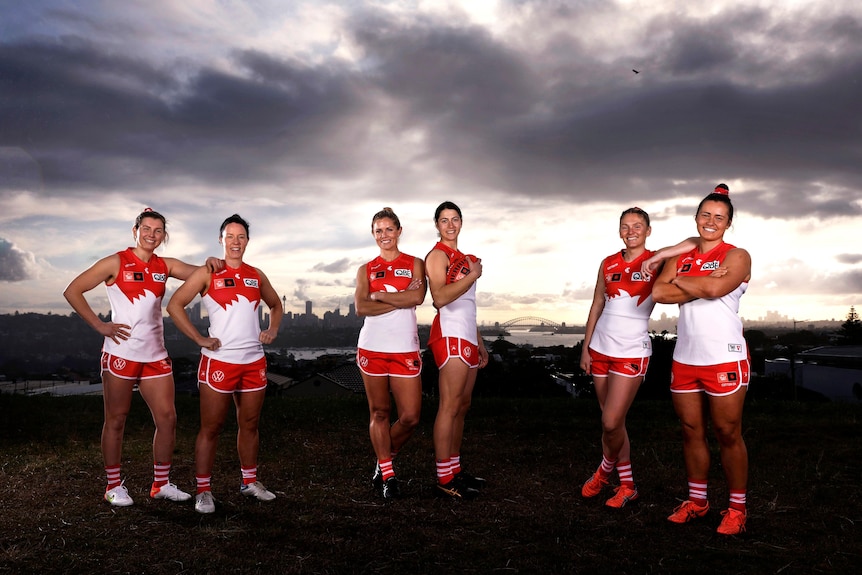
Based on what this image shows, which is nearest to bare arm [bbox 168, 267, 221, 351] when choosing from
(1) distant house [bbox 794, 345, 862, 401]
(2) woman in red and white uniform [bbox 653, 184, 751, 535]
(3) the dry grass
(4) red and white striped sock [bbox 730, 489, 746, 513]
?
(3) the dry grass

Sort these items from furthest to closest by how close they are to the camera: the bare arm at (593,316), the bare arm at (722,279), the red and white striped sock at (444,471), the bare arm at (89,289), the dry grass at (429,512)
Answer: the red and white striped sock at (444,471) < the bare arm at (593,316) < the bare arm at (89,289) < the bare arm at (722,279) < the dry grass at (429,512)

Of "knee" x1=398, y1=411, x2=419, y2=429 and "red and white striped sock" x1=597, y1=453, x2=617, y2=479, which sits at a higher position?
"knee" x1=398, y1=411, x2=419, y2=429

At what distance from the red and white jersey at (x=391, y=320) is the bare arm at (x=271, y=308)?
77 cm

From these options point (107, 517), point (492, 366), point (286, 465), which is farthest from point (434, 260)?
point (492, 366)

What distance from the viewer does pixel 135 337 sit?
17.2 feet

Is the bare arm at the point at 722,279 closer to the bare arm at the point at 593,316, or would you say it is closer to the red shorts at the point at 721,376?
the red shorts at the point at 721,376

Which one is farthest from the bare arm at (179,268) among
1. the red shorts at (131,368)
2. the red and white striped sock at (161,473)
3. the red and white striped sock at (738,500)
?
the red and white striped sock at (738,500)

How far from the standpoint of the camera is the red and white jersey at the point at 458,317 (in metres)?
5.40

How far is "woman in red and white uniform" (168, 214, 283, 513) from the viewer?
5.07 meters

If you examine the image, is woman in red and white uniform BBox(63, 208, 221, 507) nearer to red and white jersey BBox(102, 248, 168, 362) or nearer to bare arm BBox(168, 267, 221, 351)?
red and white jersey BBox(102, 248, 168, 362)

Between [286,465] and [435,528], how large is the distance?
2650 mm

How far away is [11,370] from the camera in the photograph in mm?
25969

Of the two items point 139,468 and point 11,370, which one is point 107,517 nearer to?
point 139,468

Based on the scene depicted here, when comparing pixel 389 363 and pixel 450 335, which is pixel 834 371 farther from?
pixel 389 363
